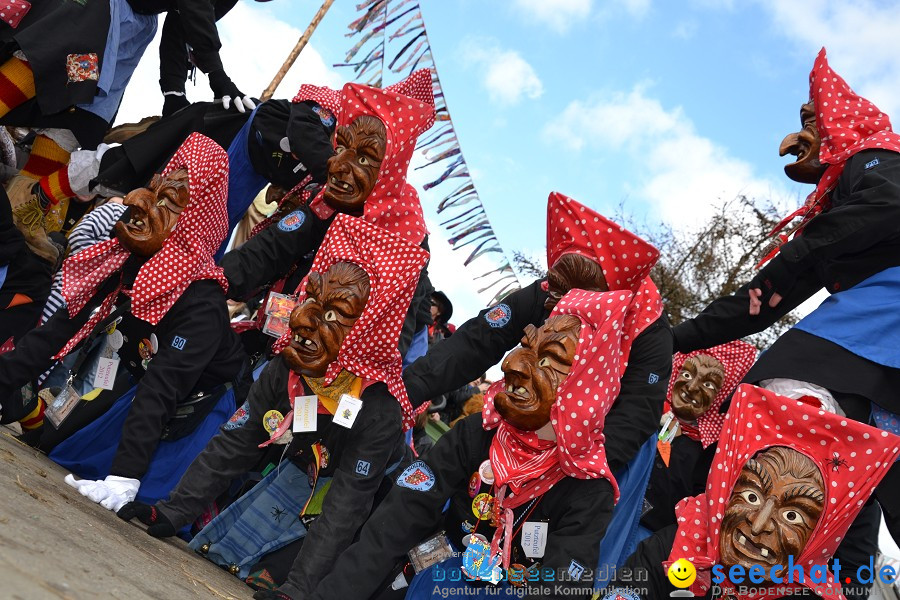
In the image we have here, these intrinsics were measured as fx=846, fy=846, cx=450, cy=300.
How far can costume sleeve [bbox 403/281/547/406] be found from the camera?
4.43 metres

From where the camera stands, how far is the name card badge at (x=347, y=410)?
3.81 meters

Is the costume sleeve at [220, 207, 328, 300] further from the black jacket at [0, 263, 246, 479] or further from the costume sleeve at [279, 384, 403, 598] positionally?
the costume sleeve at [279, 384, 403, 598]

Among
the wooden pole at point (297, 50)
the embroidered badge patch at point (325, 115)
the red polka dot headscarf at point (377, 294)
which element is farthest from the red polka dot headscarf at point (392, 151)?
the wooden pole at point (297, 50)

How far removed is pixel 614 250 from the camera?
4.15 m

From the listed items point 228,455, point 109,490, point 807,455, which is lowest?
point 109,490

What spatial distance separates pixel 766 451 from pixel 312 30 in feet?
23.3

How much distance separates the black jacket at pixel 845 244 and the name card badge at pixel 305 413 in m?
2.19

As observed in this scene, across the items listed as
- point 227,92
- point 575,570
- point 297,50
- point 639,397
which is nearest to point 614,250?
point 639,397

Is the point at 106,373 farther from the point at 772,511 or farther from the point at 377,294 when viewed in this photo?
the point at 772,511

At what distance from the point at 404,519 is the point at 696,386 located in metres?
2.89

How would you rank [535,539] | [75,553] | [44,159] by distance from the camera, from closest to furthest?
[75,553] → [535,539] → [44,159]

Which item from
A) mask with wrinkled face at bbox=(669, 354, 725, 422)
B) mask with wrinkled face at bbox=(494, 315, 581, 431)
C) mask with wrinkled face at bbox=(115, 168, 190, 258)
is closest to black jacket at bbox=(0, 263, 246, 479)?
mask with wrinkled face at bbox=(115, 168, 190, 258)

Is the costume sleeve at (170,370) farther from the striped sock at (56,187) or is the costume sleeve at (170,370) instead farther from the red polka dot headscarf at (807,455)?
the red polka dot headscarf at (807,455)

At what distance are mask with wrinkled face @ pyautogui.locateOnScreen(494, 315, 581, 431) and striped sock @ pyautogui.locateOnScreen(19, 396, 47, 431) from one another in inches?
116
